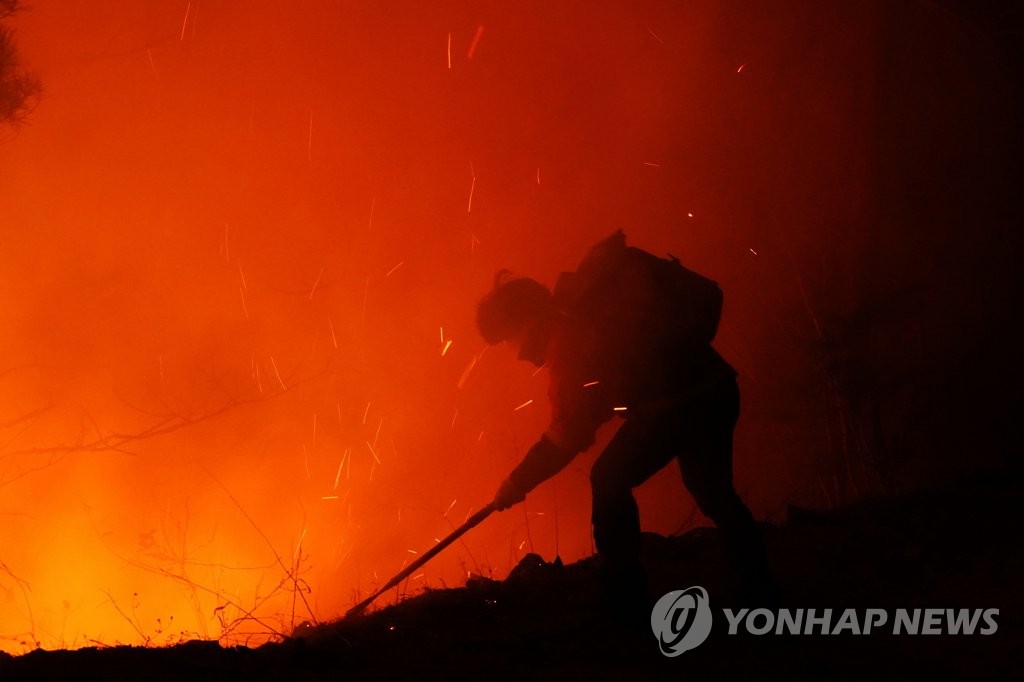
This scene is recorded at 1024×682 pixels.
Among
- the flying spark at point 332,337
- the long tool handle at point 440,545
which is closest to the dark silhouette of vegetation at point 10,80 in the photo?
the flying spark at point 332,337

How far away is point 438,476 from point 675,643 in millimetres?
8339

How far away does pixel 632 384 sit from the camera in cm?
334

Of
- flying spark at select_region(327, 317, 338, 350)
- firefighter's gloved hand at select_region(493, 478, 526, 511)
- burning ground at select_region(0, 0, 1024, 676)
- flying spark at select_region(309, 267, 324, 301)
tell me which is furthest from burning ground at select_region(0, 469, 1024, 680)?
flying spark at select_region(309, 267, 324, 301)

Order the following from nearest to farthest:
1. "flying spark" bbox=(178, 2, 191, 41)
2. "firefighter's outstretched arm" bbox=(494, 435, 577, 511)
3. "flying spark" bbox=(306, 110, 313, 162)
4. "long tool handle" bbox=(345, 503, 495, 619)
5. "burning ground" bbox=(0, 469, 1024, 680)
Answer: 1. "burning ground" bbox=(0, 469, 1024, 680)
2. "firefighter's outstretched arm" bbox=(494, 435, 577, 511)
3. "long tool handle" bbox=(345, 503, 495, 619)
4. "flying spark" bbox=(178, 2, 191, 41)
5. "flying spark" bbox=(306, 110, 313, 162)

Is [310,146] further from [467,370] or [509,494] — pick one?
[509,494]

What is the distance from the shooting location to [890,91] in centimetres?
1227

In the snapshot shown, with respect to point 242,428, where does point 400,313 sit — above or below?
above

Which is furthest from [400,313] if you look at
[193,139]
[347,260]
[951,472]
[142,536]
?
[951,472]

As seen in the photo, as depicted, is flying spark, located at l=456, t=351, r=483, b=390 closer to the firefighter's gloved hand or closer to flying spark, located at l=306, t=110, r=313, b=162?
flying spark, located at l=306, t=110, r=313, b=162

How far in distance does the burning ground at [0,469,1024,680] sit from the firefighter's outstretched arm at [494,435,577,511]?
22.1 inches

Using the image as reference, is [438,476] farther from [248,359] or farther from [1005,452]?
[1005,452]

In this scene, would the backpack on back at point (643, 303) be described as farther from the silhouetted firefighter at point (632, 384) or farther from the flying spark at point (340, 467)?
the flying spark at point (340, 467)

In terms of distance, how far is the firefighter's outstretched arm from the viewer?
A: 11.5 ft

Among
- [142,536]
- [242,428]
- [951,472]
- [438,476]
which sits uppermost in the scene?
[951,472]
